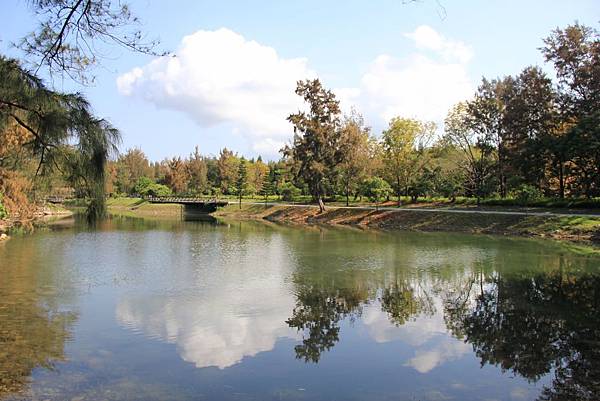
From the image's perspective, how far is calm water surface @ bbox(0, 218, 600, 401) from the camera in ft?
24.2

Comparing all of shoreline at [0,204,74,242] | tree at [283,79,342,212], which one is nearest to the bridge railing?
shoreline at [0,204,74,242]

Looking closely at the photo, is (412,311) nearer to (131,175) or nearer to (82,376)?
(82,376)

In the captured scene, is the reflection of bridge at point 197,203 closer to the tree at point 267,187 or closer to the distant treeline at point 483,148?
the tree at point 267,187

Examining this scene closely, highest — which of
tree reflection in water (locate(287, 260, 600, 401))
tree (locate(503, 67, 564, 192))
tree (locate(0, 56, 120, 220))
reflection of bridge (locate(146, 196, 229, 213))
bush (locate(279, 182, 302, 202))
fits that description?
tree (locate(503, 67, 564, 192))

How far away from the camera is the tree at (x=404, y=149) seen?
44219 millimetres

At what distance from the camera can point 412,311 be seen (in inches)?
483

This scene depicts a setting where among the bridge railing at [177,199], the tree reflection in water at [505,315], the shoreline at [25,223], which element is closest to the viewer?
the tree reflection in water at [505,315]

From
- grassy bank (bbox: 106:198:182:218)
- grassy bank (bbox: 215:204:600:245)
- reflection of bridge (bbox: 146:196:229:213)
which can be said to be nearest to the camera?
grassy bank (bbox: 215:204:600:245)

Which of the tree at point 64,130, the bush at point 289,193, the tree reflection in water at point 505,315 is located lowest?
the tree reflection in water at point 505,315

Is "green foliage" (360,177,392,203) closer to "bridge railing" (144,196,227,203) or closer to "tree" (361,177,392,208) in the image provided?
"tree" (361,177,392,208)

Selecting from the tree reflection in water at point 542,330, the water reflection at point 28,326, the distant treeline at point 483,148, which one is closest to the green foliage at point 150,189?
the distant treeline at point 483,148

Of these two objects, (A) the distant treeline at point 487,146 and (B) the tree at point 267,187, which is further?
(B) the tree at point 267,187

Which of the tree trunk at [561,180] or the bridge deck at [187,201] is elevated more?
the tree trunk at [561,180]

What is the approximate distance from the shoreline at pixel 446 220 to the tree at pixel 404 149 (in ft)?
12.3
